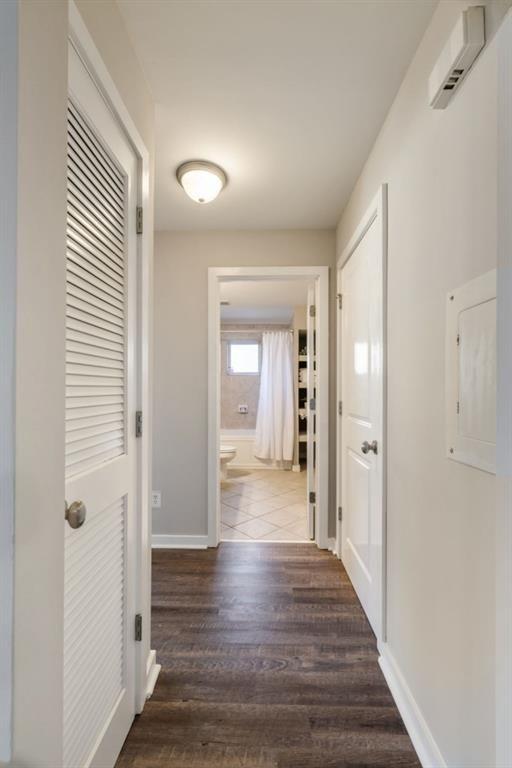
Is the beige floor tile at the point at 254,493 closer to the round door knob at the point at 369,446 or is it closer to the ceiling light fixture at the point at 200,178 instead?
the round door knob at the point at 369,446

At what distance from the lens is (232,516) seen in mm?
3551

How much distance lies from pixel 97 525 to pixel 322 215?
236 centimetres

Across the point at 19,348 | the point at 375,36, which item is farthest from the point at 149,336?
the point at 375,36

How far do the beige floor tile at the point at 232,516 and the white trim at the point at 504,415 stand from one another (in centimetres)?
265

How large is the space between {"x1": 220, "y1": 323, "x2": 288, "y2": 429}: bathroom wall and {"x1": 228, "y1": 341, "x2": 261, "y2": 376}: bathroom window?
0.07m

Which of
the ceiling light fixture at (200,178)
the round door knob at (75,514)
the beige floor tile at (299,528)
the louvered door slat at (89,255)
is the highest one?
the ceiling light fixture at (200,178)

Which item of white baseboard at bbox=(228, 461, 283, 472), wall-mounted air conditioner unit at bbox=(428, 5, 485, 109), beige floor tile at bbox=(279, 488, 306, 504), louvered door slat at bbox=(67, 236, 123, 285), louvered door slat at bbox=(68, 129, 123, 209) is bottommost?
beige floor tile at bbox=(279, 488, 306, 504)

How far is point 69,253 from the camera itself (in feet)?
3.14

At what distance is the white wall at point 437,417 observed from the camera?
914 millimetres

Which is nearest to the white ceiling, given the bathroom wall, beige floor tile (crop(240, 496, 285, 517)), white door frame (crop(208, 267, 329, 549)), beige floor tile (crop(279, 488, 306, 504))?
white door frame (crop(208, 267, 329, 549))

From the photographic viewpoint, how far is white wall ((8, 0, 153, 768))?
25.7 inches

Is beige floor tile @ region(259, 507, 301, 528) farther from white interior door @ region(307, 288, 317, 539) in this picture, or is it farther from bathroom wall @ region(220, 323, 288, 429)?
bathroom wall @ region(220, 323, 288, 429)


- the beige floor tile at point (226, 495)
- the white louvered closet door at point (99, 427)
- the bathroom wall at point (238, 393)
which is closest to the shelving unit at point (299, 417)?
the bathroom wall at point (238, 393)

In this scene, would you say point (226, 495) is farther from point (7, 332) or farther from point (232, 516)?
point (7, 332)
